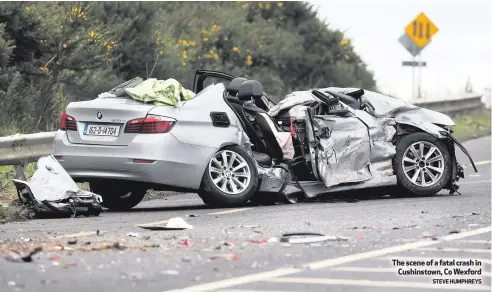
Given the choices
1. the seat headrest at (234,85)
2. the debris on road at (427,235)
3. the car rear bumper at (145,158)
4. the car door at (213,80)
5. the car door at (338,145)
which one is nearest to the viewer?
the debris on road at (427,235)

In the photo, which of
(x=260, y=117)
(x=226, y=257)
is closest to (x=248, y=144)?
(x=260, y=117)

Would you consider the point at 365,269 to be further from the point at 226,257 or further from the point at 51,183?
the point at 51,183

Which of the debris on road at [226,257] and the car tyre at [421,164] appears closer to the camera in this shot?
the debris on road at [226,257]

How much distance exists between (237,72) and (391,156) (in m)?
16.8

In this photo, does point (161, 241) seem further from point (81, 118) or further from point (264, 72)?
point (264, 72)

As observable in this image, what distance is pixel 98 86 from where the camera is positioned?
2342 centimetres

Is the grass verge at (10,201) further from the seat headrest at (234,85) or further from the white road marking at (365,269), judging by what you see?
the white road marking at (365,269)

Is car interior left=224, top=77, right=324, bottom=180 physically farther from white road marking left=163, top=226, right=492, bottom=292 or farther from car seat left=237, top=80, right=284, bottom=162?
white road marking left=163, top=226, right=492, bottom=292

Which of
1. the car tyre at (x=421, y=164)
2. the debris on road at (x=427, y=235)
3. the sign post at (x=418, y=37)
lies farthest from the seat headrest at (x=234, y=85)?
the sign post at (x=418, y=37)

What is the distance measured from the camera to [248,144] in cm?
1379

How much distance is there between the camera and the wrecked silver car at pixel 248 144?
13.2m

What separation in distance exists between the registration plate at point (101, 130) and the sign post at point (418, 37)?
23.7m

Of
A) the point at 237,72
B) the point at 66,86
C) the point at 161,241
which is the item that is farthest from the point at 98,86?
the point at 161,241

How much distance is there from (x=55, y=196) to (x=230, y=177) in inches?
75.8
